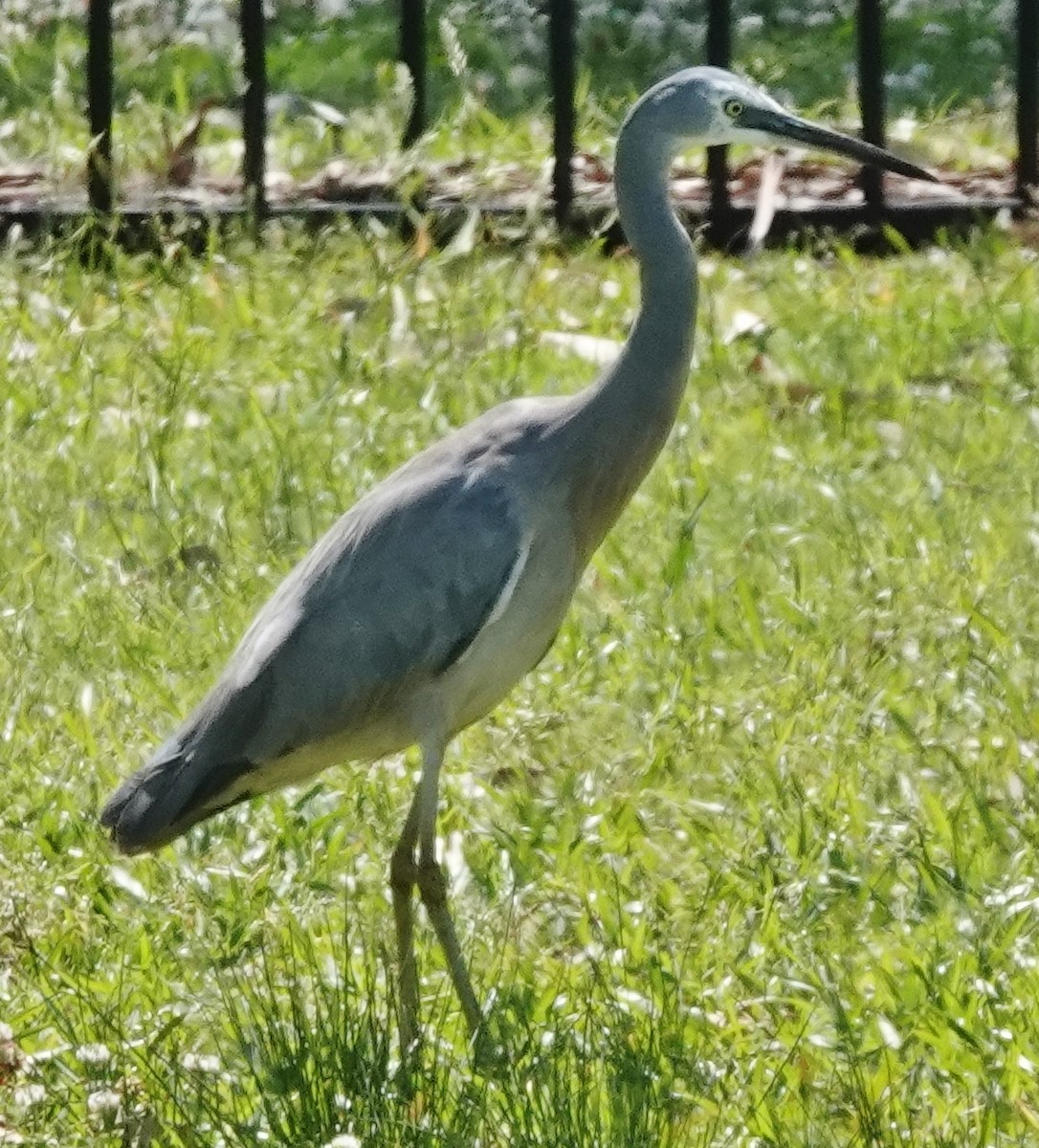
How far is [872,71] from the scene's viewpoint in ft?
24.0

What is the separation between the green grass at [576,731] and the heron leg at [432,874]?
0.08 m

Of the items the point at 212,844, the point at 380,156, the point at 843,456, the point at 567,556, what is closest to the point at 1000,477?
the point at 843,456

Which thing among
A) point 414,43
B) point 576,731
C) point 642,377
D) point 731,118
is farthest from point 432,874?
point 414,43

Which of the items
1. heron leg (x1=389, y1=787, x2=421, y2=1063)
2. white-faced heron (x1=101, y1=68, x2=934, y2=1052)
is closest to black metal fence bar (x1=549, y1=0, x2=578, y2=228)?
white-faced heron (x1=101, y1=68, x2=934, y2=1052)

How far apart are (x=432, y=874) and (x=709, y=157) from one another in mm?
3560

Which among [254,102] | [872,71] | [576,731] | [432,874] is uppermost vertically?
[872,71]

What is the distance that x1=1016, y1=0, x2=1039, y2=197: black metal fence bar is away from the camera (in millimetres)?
7461

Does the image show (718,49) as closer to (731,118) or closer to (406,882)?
(731,118)

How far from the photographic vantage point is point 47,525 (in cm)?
579

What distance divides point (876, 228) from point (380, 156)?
1.58m

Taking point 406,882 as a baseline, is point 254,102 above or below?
above

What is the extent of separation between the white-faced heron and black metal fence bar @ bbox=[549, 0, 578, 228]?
2.88 meters

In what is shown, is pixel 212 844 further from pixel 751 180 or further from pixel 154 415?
pixel 751 180

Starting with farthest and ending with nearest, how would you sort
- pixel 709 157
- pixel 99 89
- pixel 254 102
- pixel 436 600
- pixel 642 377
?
1. pixel 99 89
2. pixel 254 102
3. pixel 709 157
4. pixel 642 377
5. pixel 436 600
